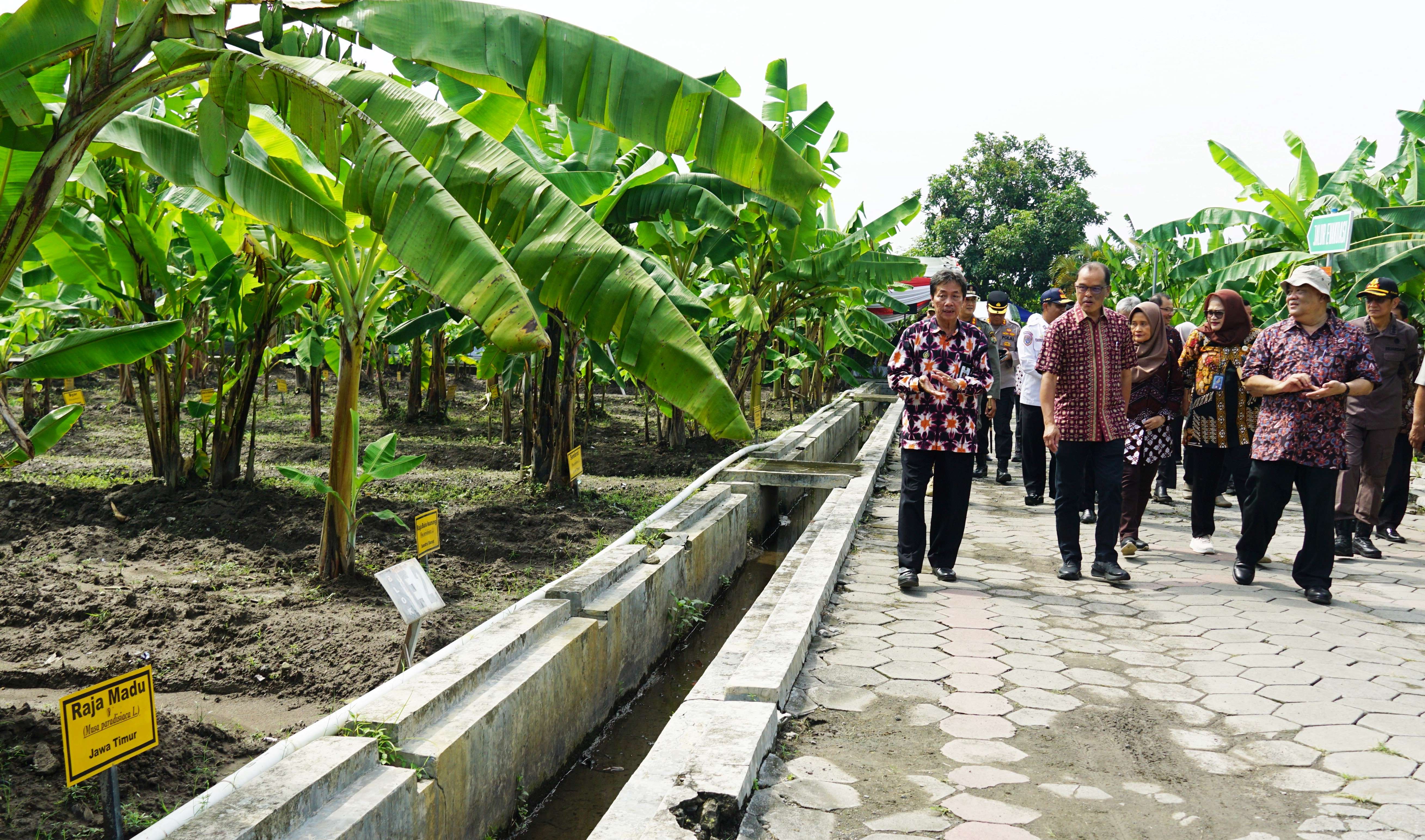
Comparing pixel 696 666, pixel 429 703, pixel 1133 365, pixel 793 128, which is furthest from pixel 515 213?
pixel 793 128

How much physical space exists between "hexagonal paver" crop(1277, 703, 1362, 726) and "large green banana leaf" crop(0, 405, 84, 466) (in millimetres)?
4527

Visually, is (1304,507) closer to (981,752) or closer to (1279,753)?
(1279,753)

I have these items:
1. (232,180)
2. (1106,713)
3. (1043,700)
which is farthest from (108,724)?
(1106,713)

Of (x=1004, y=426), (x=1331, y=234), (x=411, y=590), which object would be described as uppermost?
(x=1331, y=234)

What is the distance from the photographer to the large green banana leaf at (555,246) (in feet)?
10.3

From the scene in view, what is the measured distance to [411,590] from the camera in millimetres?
3572

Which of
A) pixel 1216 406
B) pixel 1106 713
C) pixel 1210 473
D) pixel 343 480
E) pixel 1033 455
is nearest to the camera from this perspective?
pixel 1106 713

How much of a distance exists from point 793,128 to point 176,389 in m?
5.86

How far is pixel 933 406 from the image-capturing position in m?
5.72

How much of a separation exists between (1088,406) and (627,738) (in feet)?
10.7

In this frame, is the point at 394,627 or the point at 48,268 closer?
the point at 394,627

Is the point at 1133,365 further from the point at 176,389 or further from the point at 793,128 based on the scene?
the point at 176,389

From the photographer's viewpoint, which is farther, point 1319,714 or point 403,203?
point 1319,714

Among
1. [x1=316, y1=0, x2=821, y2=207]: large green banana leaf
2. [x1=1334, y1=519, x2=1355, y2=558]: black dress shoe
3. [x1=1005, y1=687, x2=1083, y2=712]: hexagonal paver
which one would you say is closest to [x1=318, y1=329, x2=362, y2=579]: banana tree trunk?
[x1=316, y1=0, x2=821, y2=207]: large green banana leaf
